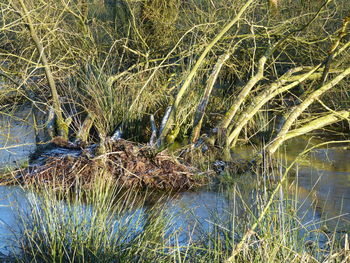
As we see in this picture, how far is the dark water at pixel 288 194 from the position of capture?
220 inches

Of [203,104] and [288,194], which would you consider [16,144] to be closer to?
[203,104]

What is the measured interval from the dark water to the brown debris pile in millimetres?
372

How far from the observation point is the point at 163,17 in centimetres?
1244

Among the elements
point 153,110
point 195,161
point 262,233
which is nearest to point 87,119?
point 153,110

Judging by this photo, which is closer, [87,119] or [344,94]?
[87,119]

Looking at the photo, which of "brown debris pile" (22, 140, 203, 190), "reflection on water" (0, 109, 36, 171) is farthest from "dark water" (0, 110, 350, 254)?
"brown debris pile" (22, 140, 203, 190)

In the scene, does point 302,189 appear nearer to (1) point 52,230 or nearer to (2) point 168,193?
(2) point 168,193

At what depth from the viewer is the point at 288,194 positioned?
6625 mm

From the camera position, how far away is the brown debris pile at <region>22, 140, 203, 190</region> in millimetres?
7738

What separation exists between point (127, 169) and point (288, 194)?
2.28 metres

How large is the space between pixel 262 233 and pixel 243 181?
3705mm

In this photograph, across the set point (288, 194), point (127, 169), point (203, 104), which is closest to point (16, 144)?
point (127, 169)

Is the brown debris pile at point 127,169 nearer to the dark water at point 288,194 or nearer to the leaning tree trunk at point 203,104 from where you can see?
the dark water at point 288,194

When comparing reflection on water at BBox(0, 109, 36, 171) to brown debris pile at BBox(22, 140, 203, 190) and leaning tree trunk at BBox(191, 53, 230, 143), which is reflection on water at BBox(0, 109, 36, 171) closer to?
brown debris pile at BBox(22, 140, 203, 190)
